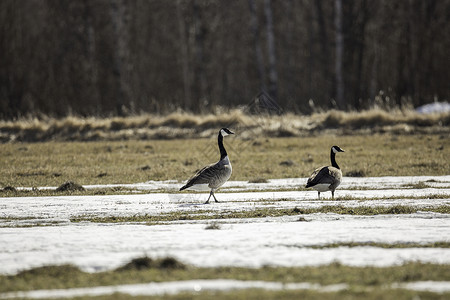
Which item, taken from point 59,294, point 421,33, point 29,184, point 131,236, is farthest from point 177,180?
point 421,33

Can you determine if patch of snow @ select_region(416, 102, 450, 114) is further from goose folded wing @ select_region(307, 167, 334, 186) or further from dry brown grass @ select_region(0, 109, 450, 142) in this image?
goose folded wing @ select_region(307, 167, 334, 186)

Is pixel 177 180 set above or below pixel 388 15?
below

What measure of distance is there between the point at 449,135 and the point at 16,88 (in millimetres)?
37703

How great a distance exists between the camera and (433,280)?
23.2 ft

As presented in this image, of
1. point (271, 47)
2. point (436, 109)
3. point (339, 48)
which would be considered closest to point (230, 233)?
point (436, 109)

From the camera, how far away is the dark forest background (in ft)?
153

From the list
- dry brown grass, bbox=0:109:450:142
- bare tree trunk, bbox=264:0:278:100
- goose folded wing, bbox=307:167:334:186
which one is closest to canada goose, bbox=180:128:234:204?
goose folded wing, bbox=307:167:334:186

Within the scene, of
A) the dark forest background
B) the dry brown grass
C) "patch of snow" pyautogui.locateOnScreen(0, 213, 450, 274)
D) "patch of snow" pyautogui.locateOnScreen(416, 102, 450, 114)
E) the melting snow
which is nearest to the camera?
"patch of snow" pyautogui.locateOnScreen(0, 213, 450, 274)

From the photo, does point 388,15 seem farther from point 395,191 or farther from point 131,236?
point 131,236

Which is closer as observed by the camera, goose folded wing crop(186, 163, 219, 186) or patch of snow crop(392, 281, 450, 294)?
patch of snow crop(392, 281, 450, 294)

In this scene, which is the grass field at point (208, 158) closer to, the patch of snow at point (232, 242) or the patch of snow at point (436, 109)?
the patch of snow at point (436, 109)

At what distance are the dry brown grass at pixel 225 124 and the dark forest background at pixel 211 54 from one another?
6197mm

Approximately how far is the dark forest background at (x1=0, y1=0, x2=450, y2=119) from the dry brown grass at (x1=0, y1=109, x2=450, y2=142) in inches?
244

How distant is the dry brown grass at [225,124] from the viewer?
31.2 metres
